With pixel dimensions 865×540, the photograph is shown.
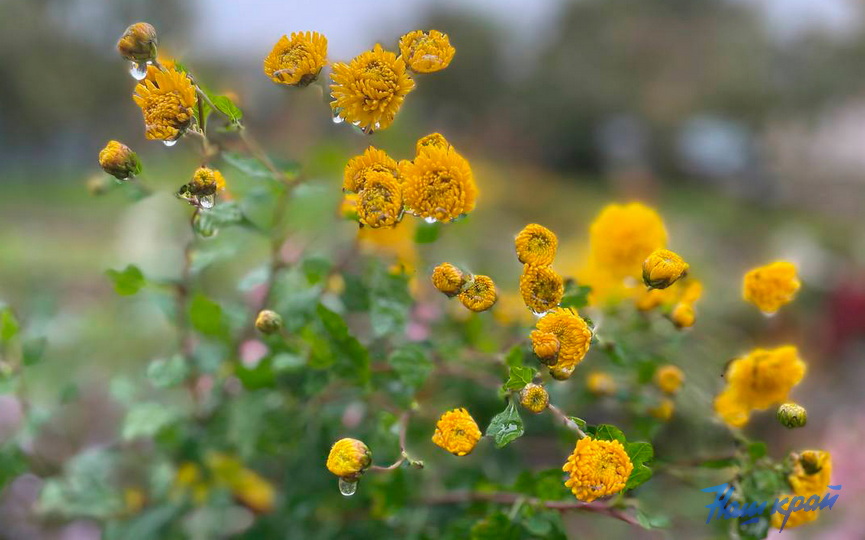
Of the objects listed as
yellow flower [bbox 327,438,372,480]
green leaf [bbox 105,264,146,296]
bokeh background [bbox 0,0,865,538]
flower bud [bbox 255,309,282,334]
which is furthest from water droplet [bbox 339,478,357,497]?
bokeh background [bbox 0,0,865,538]

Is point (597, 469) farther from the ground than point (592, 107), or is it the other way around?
point (592, 107)

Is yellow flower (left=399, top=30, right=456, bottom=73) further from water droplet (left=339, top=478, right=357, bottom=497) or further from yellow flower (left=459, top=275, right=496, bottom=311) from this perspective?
water droplet (left=339, top=478, right=357, bottom=497)

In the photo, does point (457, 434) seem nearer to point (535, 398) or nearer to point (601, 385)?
point (535, 398)

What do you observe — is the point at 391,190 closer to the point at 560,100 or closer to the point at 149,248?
the point at 149,248

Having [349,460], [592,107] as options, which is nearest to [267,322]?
[349,460]

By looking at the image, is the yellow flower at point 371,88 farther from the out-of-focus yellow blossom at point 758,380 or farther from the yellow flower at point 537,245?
the out-of-focus yellow blossom at point 758,380

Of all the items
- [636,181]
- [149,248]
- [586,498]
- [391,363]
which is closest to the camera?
[586,498]

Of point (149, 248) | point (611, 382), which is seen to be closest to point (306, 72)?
point (611, 382)
